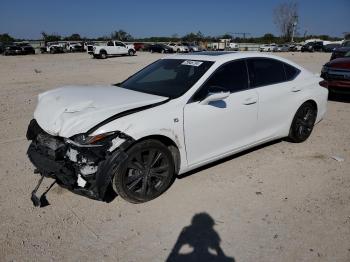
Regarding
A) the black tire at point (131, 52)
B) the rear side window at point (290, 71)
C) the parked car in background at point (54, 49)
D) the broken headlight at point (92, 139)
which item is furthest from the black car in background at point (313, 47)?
the broken headlight at point (92, 139)

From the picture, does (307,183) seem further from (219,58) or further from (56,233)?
(56,233)

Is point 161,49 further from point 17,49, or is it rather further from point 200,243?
point 200,243

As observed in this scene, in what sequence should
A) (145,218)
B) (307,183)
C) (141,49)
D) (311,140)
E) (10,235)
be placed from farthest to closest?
(141,49) → (311,140) → (307,183) → (145,218) → (10,235)

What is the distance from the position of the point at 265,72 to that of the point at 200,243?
9.49 ft

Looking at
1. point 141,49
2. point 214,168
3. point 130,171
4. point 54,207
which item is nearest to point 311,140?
point 214,168

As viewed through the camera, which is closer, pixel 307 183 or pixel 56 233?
pixel 56 233

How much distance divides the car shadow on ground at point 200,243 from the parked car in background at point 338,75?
274 inches

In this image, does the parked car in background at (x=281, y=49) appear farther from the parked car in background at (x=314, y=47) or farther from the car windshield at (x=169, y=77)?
the car windshield at (x=169, y=77)

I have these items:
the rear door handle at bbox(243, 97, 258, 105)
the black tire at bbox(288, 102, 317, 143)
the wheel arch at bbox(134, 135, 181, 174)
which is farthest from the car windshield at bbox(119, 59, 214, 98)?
the black tire at bbox(288, 102, 317, 143)

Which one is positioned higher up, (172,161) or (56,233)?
(172,161)

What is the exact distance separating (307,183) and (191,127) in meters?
1.75

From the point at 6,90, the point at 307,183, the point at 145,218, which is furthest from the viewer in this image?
the point at 6,90

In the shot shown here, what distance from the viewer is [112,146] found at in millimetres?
3357

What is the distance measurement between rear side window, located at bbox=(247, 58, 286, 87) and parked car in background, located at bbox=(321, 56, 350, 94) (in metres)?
4.44
